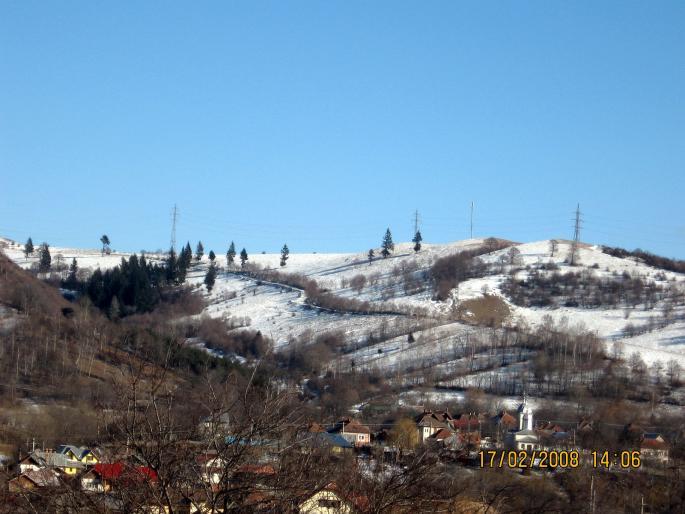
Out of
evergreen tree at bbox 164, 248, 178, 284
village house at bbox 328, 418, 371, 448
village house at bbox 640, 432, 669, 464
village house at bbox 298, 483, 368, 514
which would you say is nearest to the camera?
village house at bbox 298, 483, 368, 514

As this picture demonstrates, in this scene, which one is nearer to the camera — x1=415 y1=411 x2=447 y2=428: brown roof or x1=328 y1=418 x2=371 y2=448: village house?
x1=328 y1=418 x2=371 y2=448: village house

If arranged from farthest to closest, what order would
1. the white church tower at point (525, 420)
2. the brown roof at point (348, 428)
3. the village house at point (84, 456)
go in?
1. the white church tower at point (525, 420)
2. the brown roof at point (348, 428)
3. the village house at point (84, 456)

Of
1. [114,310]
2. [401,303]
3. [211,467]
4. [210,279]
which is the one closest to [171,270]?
[210,279]

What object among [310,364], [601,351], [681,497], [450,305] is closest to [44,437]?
[681,497]

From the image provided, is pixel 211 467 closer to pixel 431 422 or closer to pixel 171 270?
pixel 431 422

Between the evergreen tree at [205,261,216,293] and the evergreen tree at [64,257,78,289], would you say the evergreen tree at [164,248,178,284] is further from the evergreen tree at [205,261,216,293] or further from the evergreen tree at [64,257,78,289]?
the evergreen tree at [64,257,78,289]

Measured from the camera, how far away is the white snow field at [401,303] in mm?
61656

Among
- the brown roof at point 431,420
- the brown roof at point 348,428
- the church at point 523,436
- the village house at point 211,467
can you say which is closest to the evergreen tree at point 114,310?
the brown roof at point 431,420

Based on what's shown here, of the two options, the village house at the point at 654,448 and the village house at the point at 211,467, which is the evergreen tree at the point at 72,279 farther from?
the village house at the point at 211,467

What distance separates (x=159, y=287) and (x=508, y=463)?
52.7m

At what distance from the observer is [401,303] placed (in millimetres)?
74688

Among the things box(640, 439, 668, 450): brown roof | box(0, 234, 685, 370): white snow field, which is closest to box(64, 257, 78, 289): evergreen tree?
box(0, 234, 685, 370): white snow field

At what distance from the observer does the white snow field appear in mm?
61656

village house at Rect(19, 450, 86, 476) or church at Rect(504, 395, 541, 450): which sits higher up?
village house at Rect(19, 450, 86, 476)
